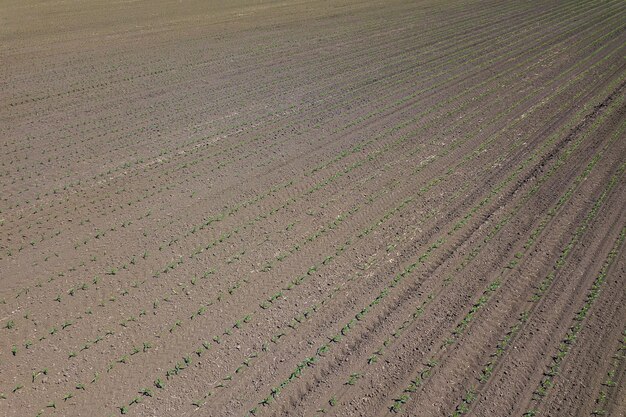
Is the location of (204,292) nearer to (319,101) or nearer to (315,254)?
(315,254)

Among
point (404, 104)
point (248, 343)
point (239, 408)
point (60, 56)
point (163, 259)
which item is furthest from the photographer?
point (60, 56)

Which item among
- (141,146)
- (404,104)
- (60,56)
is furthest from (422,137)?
(60,56)

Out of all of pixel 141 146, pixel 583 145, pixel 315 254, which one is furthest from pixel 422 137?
pixel 141 146

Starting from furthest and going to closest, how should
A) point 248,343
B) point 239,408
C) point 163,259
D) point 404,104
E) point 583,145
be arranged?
point 404,104, point 583,145, point 163,259, point 248,343, point 239,408

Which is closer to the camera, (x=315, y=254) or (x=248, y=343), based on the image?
(x=248, y=343)

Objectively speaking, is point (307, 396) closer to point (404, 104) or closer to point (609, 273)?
point (609, 273)

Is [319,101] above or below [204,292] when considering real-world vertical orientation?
above
